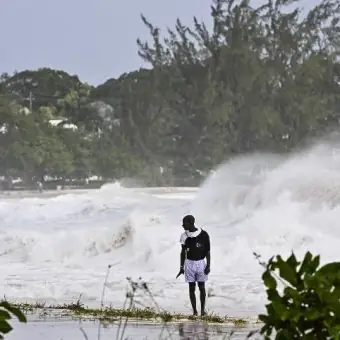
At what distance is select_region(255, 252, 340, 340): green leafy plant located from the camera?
4.26 m

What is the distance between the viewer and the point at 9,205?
4562 cm

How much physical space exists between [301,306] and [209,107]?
6844 centimetres

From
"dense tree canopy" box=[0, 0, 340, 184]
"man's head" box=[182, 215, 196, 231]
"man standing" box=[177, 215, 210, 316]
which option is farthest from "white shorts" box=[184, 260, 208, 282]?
"dense tree canopy" box=[0, 0, 340, 184]

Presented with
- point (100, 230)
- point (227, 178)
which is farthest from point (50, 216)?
point (100, 230)

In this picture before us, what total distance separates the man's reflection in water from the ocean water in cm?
290

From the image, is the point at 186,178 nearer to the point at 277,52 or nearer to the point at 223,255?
the point at 277,52

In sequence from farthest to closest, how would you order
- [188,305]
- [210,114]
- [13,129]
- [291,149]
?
[13,129] < [210,114] < [291,149] < [188,305]

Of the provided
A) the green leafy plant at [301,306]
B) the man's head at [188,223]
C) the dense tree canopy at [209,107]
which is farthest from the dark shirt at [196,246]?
the dense tree canopy at [209,107]

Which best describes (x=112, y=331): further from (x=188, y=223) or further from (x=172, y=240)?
(x=172, y=240)

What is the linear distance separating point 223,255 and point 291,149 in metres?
44.6

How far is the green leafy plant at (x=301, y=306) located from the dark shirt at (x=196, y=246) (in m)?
9.08

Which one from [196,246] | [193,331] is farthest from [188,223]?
[193,331]

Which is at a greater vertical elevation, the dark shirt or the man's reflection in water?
the dark shirt

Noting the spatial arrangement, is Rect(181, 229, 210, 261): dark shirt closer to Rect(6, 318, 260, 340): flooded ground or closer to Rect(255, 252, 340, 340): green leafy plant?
Rect(6, 318, 260, 340): flooded ground
